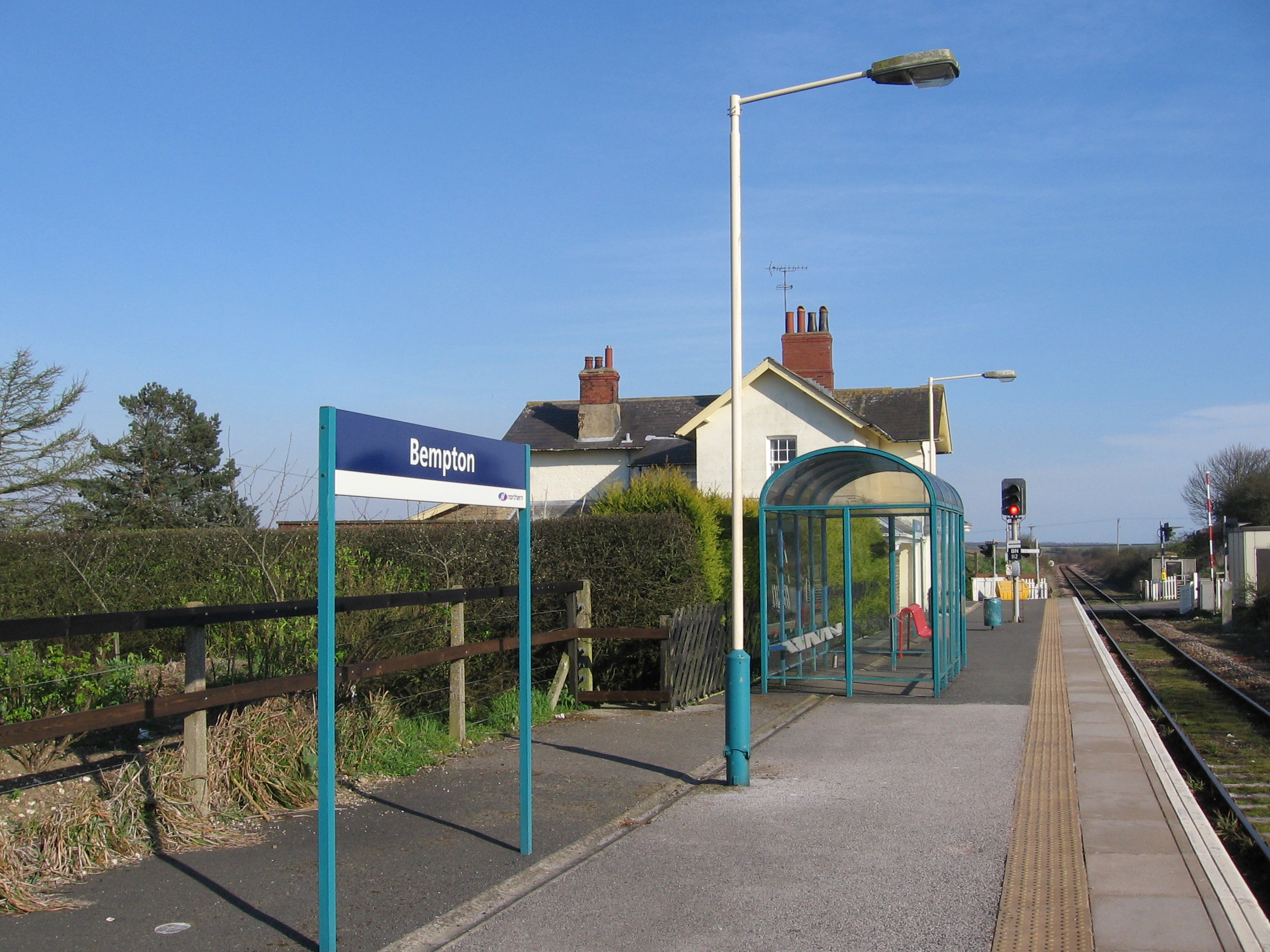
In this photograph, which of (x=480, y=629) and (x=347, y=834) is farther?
(x=480, y=629)

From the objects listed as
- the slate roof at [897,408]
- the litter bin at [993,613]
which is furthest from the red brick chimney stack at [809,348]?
the litter bin at [993,613]

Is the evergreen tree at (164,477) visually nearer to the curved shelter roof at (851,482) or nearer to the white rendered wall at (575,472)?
the curved shelter roof at (851,482)

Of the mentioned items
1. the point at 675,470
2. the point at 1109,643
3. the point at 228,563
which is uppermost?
the point at 675,470

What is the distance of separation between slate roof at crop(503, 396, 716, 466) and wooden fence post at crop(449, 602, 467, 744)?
964 inches

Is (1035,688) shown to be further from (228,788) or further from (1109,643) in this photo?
(1109,643)

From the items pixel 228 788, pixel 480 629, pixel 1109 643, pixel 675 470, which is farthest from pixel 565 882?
pixel 1109 643

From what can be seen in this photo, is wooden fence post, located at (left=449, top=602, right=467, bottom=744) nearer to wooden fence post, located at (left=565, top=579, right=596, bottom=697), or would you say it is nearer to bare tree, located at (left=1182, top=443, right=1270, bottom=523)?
wooden fence post, located at (left=565, top=579, right=596, bottom=697)

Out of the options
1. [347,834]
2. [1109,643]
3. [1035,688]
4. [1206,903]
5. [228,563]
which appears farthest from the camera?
[1109,643]

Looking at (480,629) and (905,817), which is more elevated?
(480,629)

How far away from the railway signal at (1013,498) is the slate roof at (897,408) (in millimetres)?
7567

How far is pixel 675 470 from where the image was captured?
15.4 m

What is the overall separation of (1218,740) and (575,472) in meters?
25.5

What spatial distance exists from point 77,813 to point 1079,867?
17.3 ft

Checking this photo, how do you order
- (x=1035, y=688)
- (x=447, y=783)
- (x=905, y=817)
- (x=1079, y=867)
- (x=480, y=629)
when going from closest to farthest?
1. (x=1079, y=867)
2. (x=905, y=817)
3. (x=447, y=783)
4. (x=480, y=629)
5. (x=1035, y=688)
